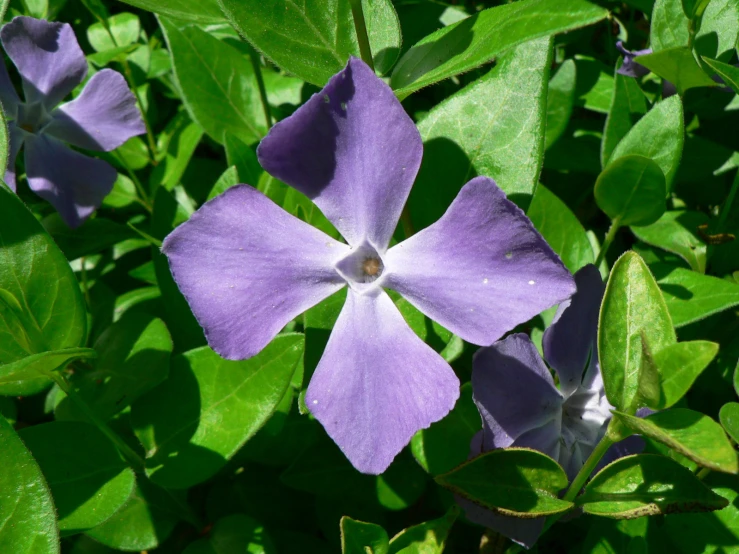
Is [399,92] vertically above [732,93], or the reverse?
[399,92]

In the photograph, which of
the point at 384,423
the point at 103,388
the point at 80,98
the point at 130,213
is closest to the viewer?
the point at 384,423

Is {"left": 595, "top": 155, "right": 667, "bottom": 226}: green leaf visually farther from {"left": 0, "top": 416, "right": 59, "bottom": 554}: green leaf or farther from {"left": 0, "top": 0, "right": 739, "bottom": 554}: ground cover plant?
{"left": 0, "top": 416, "right": 59, "bottom": 554}: green leaf

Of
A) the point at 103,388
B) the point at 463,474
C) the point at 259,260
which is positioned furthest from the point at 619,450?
the point at 103,388

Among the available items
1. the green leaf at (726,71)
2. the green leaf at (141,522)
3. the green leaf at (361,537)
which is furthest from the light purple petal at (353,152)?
the green leaf at (141,522)

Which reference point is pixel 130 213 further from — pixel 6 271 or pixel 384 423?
pixel 384 423

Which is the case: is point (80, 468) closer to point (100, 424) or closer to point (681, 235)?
point (100, 424)

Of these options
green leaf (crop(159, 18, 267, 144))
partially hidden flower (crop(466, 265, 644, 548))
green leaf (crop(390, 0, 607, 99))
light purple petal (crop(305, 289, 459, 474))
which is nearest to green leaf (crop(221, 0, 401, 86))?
green leaf (crop(390, 0, 607, 99))

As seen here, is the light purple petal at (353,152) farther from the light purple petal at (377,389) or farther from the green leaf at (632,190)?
the green leaf at (632,190)
